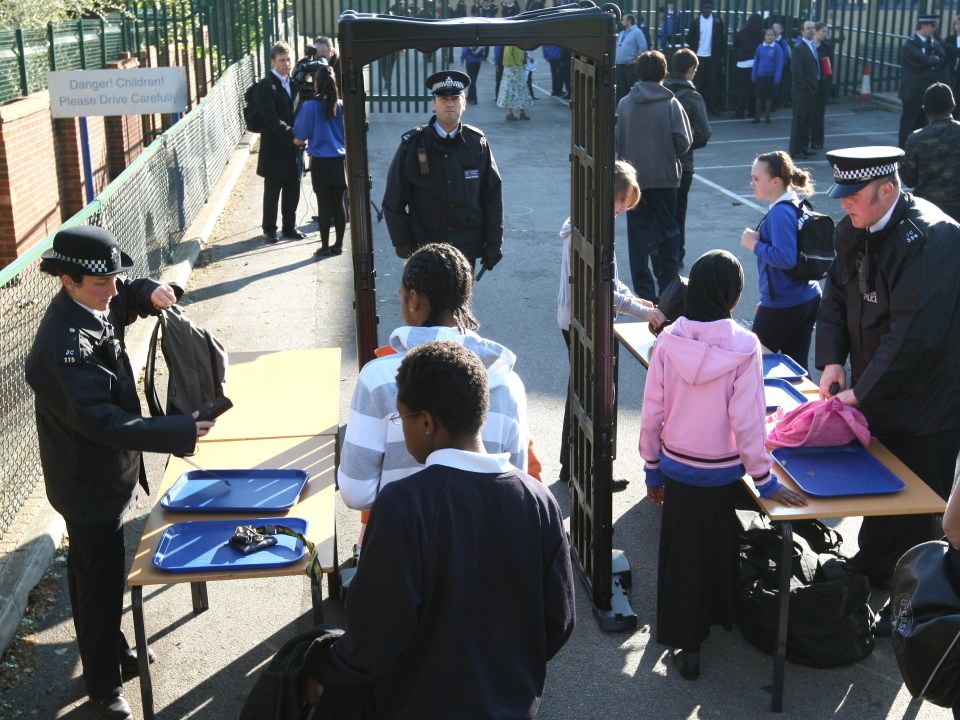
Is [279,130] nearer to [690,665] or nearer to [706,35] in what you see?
[690,665]

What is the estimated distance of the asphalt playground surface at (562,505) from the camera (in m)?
4.71

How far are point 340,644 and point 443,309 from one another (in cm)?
151

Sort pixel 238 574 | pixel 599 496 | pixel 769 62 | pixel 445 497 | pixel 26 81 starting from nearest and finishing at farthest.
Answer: pixel 445 497
pixel 238 574
pixel 599 496
pixel 26 81
pixel 769 62

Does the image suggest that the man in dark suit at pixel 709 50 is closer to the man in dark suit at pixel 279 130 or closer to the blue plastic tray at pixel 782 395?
the man in dark suit at pixel 279 130

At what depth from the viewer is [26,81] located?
11.5 meters

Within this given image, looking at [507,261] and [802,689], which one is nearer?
[802,689]

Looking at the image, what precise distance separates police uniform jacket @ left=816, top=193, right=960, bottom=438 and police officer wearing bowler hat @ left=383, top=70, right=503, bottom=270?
8.86ft

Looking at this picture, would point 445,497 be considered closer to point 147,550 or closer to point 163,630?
point 147,550

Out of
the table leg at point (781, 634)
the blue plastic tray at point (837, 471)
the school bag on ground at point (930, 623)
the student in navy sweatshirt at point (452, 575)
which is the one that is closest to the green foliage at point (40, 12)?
the blue plastic tray at point (837, 471)

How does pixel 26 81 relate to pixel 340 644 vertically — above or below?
above

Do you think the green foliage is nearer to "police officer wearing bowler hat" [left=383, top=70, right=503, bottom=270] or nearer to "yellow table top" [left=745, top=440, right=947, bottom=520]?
"police officer wearing bowler hat" [left=383, top=70, right=503, bottom=270]

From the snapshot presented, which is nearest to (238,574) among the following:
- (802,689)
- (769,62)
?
(802,689)

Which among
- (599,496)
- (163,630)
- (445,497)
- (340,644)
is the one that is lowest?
(163,630)

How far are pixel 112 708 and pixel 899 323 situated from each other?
387 centimetres
